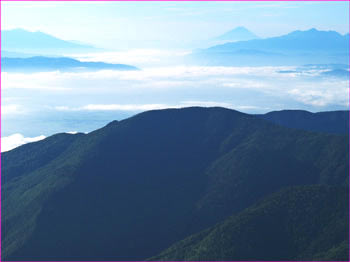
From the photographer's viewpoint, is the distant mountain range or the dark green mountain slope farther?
the distant mountain range

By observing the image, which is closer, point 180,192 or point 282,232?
point 282,232

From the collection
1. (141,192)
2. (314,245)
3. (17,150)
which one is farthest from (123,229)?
(17,150)

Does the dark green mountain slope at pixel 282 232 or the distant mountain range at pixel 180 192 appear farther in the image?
the distant mountain range at pixel 180 192

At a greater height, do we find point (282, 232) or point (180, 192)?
point (180, 192)
